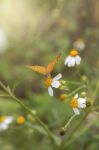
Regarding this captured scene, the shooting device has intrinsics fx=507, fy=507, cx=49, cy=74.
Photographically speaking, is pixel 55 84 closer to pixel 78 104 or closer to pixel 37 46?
pixel 78 104

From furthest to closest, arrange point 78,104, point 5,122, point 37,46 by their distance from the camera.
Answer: point 37,46, point 5,122, point 78,104

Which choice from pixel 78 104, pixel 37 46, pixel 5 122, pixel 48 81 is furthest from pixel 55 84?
pixel 37 46

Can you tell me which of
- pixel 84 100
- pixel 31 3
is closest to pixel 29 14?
pixel 31 3

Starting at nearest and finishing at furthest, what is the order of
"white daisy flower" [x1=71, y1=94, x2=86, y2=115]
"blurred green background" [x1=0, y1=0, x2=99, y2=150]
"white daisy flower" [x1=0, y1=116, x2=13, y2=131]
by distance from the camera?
"white daisy flower" [x1=71, y1=94, x2=86, y2=115] < "white daisy flower" [x1=0, y1=116, x2=13, y2=131] < "blurred green background" [x1=0, y1=0, x2=99, y2=150]

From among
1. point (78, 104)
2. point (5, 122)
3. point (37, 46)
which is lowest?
point (37, 46)

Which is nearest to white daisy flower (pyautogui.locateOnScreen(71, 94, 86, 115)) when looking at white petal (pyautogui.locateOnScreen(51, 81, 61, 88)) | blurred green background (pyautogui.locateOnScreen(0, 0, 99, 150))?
white petal (pyautogui.locateOnScreen(51, 81, 61, 88))

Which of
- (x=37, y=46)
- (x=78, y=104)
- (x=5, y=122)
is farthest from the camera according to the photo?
(x=37, y=46)

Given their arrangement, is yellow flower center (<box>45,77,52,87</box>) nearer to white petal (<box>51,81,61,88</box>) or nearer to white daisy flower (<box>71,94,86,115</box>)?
white petal (<box>51,81,61,88</box>)

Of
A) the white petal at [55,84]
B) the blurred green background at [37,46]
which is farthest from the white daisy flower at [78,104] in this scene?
the blurred green background at [37,46]

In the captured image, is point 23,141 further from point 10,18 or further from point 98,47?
point 10,18

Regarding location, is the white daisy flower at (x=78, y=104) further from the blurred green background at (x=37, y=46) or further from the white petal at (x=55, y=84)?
the blurred green background at (x=37, y=46)
